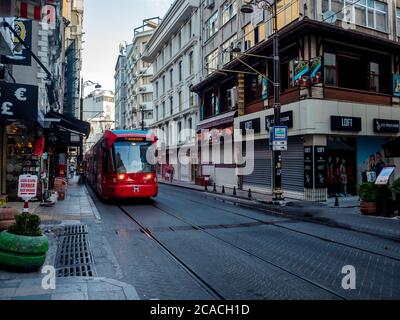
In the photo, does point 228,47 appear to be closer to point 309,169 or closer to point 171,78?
point 309,169

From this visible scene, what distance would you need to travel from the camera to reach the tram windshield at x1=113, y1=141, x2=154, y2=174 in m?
16.9

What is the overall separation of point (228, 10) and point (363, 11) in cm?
1177

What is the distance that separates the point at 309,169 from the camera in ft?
62.6

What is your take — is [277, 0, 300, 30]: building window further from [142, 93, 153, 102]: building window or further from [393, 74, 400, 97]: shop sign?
[142, 93, 153, 102]: building window

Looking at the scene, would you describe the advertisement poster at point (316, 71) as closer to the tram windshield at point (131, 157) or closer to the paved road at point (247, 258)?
the paved road at point (247, 258)

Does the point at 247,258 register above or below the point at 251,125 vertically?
below

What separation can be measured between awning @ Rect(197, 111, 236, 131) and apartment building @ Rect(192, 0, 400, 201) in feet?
8.57

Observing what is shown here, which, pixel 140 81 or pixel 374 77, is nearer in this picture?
pixel 374 77

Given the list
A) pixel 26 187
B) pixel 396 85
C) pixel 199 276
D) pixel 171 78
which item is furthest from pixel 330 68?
pixel 171 78

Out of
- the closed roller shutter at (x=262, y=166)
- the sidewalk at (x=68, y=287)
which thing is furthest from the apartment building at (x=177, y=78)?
the sidewalk at (x=68, y=287)

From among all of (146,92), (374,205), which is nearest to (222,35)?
(374,205)

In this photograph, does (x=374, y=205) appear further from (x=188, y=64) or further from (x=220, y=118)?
(x=188, y=64)

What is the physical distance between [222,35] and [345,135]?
52.9 ft

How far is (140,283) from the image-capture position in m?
5.99
